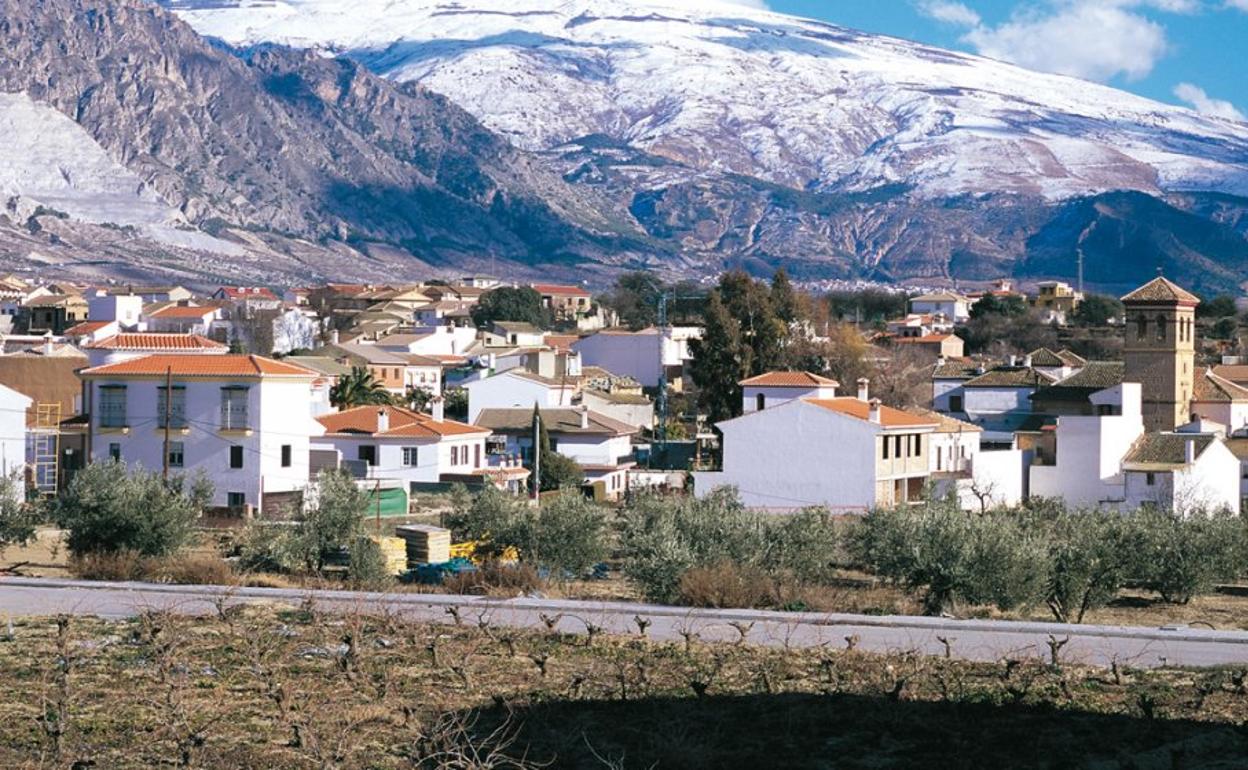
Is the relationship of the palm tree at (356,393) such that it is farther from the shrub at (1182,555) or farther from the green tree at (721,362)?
the shrub at (1182,555)

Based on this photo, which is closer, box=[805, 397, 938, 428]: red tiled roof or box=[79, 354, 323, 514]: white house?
box=[79, 354, 323, 514]: white house

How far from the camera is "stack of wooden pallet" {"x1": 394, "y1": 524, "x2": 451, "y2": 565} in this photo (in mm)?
34969

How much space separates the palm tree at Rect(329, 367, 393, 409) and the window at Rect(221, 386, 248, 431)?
16.9 metres

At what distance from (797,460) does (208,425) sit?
14.2 m

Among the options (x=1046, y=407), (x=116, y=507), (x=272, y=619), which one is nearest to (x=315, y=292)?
(x=1046, y=407)

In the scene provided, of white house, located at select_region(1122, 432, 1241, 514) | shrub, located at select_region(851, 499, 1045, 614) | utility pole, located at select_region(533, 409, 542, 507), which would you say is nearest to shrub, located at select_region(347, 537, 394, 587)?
shrub, located at select_region(851, 499, 1045, 614)

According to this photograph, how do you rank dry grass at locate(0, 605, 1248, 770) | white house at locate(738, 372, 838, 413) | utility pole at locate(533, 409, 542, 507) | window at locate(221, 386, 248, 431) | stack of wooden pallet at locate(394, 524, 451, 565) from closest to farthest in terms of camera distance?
dry grass at locate(0, 605, 1248, 770) → stack of wooden pallet at locate(394, 524, 451, 565) → window at locate(221, 386, 248, 431) → utility pole at locate(533, 409, 542, 507) → white house at locate(738, 372, 838, 413)

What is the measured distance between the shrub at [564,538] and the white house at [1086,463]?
22.5 metres

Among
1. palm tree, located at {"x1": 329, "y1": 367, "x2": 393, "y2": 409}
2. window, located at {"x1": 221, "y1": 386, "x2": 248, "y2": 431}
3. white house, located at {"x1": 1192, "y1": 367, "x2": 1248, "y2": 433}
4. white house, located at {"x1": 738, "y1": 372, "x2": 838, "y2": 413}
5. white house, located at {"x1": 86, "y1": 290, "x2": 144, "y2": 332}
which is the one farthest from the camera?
white house, located at {"x1": 86, "y1": 290, "x2": 144, "y2": 332}

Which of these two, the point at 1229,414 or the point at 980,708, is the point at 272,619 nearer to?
the point at 980,708

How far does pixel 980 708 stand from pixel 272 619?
877 cm

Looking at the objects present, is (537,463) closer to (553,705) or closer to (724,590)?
(724,590)

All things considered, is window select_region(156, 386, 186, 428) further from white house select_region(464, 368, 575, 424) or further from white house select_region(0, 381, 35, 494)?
white house select_region(464, 368, 575, 424)

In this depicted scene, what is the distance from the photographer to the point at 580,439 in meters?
61.0
